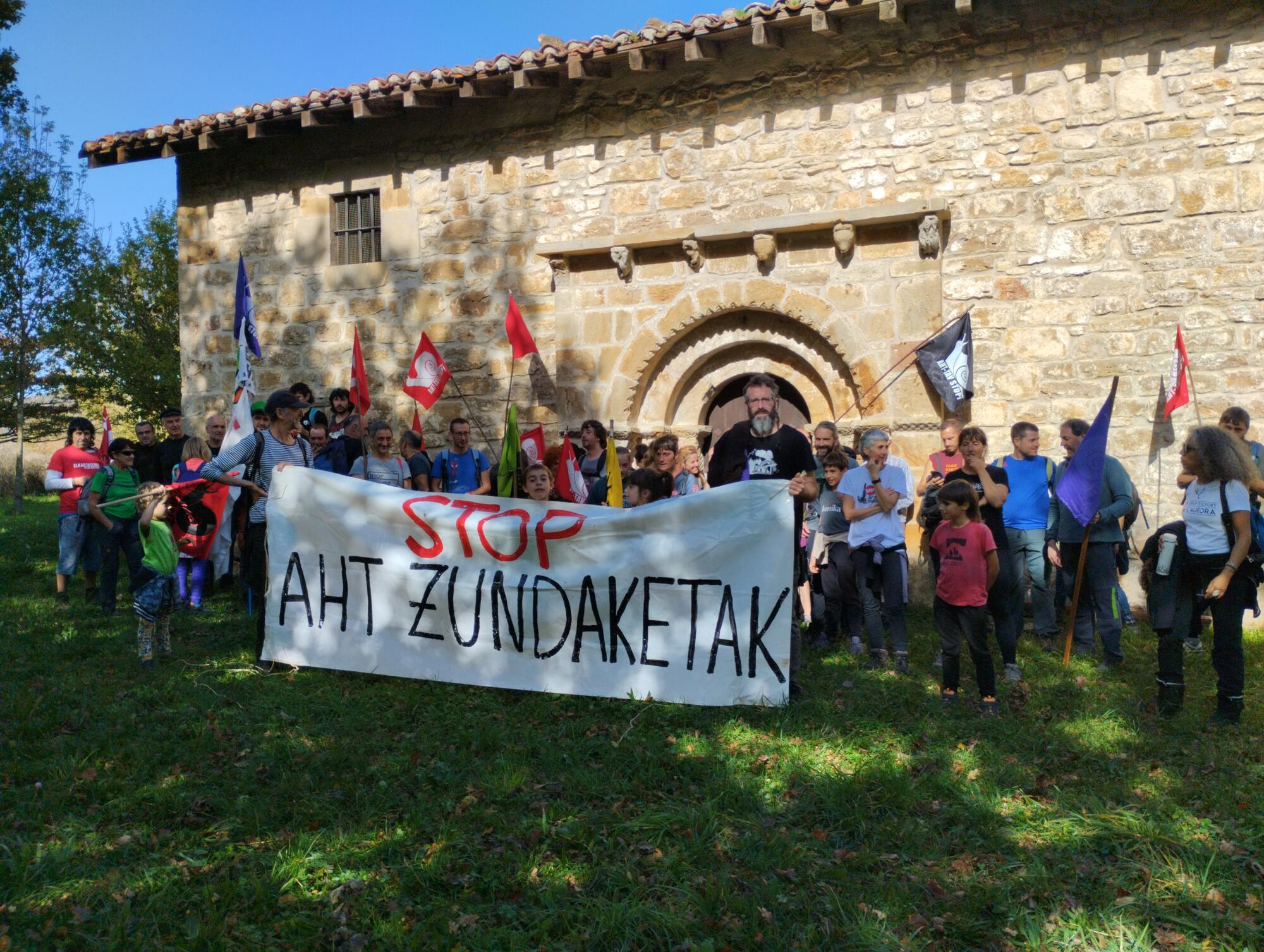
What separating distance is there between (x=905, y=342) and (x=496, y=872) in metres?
6.99

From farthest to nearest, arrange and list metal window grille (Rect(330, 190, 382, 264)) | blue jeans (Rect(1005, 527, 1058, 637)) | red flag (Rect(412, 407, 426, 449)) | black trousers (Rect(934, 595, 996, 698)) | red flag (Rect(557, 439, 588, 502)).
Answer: metal window grille (Rect(330, 190, 382, 264)) → red flag (Rect(412, 407, 426, 449)) → red flag (Rect(557, 439, 588, 502)) → blue jeans (Rect(1005, 527, 1058, 637)) → black trousers (Rect(934, 595, 996, 698))

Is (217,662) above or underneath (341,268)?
underneath

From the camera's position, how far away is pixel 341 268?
39.7 feet

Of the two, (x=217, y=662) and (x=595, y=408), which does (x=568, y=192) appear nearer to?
(x=595, y=408)

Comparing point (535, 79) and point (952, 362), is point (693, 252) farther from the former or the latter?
point (952, 362)

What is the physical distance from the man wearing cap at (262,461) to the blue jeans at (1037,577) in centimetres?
540

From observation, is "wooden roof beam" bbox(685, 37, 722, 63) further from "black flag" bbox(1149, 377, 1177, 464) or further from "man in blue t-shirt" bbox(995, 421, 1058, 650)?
"black flag" bbox(1149, 377, 1177, 464)

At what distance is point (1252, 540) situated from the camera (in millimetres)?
5574

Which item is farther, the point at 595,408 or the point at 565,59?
the point at 595,408

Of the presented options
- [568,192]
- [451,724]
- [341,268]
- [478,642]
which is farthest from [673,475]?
[341,268]

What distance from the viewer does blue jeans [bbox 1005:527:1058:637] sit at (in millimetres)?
7660

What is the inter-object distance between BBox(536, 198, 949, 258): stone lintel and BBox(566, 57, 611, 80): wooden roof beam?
1622 mm

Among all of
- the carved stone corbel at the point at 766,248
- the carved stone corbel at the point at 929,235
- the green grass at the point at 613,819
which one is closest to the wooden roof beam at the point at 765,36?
the carved stone corbel at the point at 766,248

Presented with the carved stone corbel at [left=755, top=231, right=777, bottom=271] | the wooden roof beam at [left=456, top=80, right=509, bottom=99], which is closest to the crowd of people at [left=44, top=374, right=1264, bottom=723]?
the carved stone corbel at [left=755, top=231, right=777, bottom=271]
